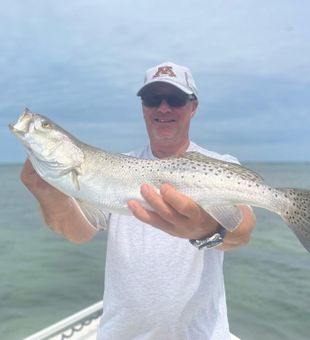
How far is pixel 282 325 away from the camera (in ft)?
27.9

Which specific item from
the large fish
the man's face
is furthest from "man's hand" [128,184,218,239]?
the man's face

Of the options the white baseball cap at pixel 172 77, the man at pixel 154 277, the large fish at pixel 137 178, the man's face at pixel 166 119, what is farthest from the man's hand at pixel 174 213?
the white baseball cap at pixel 172 77

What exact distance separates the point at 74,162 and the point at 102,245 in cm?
1161

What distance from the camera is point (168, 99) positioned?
3811mm

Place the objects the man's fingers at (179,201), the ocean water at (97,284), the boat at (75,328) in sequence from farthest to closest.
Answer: the ocean water at (97,284), the boat at (75,328), the man's fingers at (179,201)

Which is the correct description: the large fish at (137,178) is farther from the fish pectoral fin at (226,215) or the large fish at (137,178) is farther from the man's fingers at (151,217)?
the man's fingers at (151,217)

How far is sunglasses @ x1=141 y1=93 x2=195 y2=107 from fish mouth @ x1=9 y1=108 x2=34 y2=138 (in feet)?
3.80

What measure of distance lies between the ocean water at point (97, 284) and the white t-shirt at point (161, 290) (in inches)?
203

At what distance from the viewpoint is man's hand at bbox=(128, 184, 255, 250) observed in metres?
2.70

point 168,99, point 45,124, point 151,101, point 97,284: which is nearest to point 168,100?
point 168,99

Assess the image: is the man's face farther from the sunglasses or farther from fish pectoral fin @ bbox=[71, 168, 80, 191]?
fish pectoral fin @ bbox=[71, 168, 80, 191]

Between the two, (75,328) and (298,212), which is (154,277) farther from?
(75,328)

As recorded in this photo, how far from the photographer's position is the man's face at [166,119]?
3790mm

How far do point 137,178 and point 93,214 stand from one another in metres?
0.46
